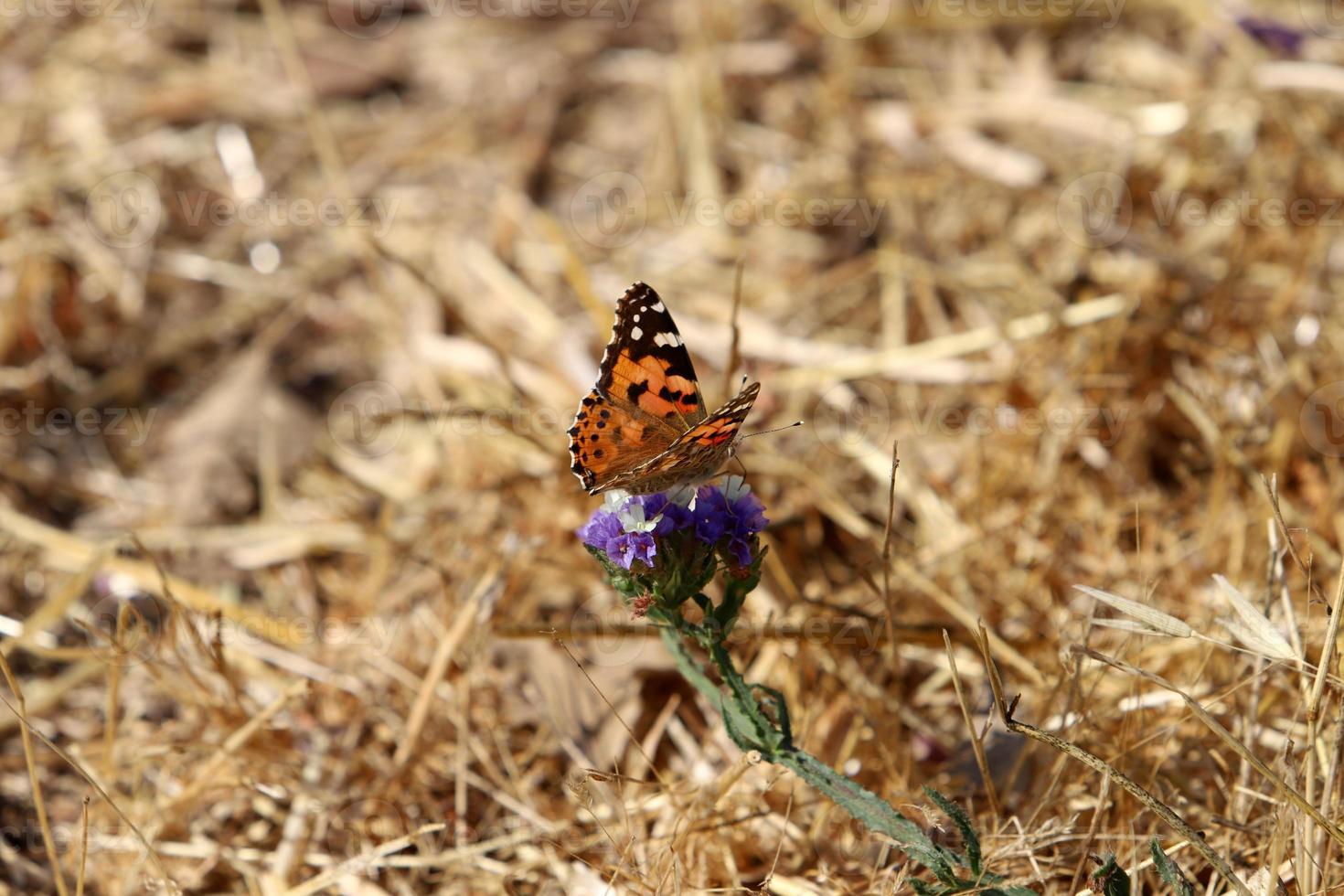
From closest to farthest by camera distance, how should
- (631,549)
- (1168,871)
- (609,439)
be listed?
(1168,871) < (631,549) < (609,439)

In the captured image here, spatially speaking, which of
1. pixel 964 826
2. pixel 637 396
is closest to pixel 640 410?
pixel 637 396

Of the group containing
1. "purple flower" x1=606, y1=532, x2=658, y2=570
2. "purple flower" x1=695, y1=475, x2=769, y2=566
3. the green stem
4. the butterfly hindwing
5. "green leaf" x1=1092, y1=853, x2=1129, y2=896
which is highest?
the butterfly hindwing

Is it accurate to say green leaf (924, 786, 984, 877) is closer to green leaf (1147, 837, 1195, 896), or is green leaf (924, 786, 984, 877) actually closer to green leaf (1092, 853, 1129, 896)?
green leaf (1092, 853, 1129, 896)

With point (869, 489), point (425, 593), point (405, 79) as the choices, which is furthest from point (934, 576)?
point (405, 79)

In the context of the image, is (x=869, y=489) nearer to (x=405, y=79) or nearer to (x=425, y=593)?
(x=425, y=593)

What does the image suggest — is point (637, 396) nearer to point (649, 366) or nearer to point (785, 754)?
point (649, 366)

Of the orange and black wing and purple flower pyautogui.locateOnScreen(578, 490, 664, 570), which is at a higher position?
the orange and black wing

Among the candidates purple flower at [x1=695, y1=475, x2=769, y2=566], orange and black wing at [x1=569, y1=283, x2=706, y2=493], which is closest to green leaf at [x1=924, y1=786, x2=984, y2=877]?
purple flower at [x1=695, y1=475, x2=769, y2=566]
